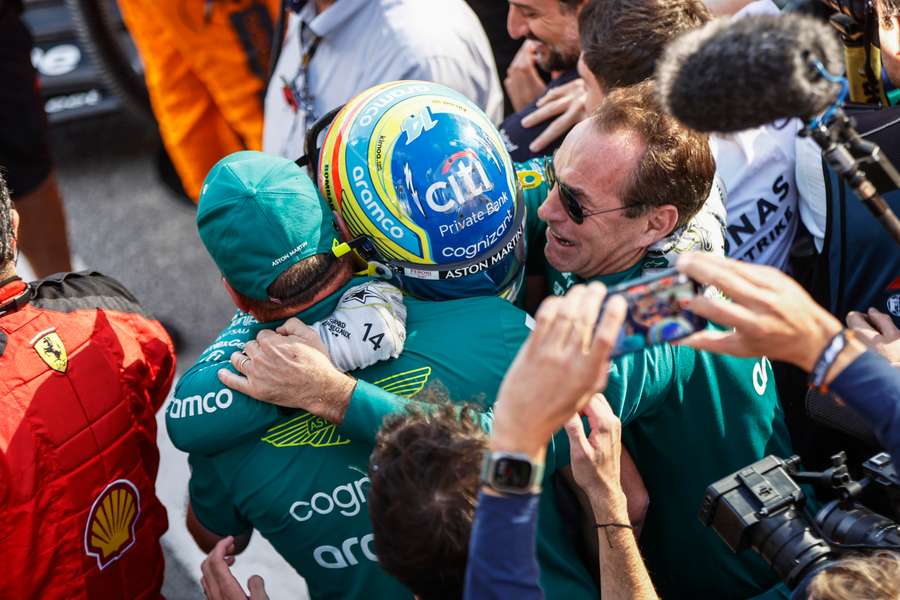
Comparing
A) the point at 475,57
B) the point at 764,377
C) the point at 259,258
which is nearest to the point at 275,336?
the point at 259,258

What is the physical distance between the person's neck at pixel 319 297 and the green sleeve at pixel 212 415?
0.17m

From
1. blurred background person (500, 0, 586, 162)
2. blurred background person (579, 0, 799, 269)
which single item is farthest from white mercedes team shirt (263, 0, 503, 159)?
blurred background person (579, 0, 799, 269)

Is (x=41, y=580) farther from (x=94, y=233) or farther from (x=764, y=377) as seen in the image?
(x=94, y=233)

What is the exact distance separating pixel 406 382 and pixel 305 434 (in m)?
0.26

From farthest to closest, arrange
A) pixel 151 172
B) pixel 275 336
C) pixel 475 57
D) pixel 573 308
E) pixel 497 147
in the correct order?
pixel 151 172 → pixel 475 57 → pixel 497 147 → pixel 275 336 → pixel 573 308

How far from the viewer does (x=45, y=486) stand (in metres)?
2.34

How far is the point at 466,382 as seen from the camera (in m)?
2.31

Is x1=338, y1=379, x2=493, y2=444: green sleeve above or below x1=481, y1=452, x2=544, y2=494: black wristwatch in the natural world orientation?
below

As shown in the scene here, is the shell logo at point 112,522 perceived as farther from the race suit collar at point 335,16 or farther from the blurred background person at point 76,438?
the race suit collar at point 335,16

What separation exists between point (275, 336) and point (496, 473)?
83 cm

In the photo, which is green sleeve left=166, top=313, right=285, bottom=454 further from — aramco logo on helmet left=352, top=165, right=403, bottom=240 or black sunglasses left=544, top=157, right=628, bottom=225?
black sunglasses left=544, top=157, right=628, bottom=225

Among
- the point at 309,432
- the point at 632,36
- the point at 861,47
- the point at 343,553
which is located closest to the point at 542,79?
the point at 632,36

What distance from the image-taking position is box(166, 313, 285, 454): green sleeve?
7.35 ft

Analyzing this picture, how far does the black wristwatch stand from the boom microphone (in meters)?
0.62
